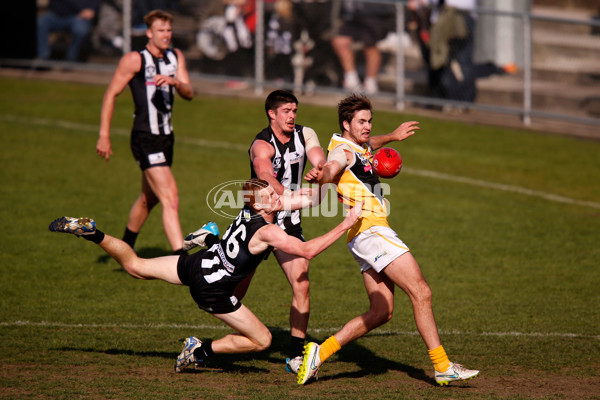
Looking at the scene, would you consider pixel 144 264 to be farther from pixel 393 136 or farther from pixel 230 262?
pixel 393 136

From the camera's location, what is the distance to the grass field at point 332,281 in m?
7.20

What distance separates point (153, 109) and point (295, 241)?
13.1 ft

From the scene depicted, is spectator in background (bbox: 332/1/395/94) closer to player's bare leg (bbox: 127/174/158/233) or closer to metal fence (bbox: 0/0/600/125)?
metal fence (bbox: 0/0/600/125)

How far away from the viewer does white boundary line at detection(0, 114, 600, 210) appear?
1415 centimetres

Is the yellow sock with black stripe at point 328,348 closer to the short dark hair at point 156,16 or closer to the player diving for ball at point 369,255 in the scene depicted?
the player diving for ball at point 369,255

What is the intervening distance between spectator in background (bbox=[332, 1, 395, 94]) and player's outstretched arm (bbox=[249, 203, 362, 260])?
1315 centimetres

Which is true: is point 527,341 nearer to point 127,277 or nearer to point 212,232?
point 212,232

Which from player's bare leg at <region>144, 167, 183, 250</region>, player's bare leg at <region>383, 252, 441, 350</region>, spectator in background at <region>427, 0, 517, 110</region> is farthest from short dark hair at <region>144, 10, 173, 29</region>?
spectator in background at <region>427, 0, 517, 110</region>

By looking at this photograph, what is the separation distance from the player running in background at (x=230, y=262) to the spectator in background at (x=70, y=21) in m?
15.5

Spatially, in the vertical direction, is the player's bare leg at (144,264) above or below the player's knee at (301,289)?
above

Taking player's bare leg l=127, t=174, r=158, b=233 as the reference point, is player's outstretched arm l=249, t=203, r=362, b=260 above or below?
above

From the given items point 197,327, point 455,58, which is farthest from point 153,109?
point 455,58

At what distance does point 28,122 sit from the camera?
18.3 meters

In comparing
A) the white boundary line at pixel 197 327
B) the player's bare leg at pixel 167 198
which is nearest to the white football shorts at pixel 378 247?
the white boundary line at pixel 197 327
